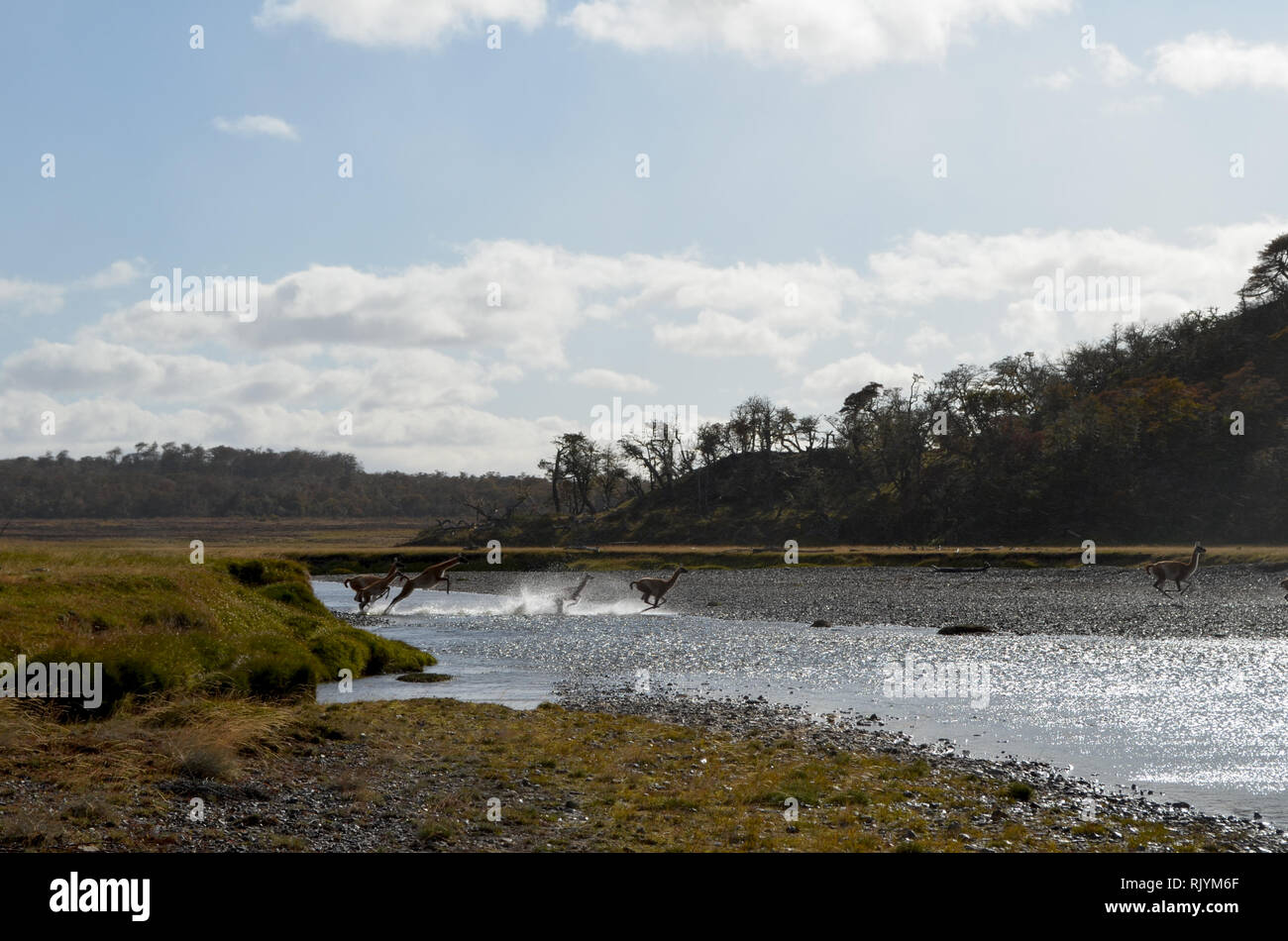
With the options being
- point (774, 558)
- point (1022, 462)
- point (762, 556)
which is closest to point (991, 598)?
point (774, 558)

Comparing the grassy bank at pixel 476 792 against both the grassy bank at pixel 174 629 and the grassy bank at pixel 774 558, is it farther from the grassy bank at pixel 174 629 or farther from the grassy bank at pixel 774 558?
the grassy bank at pixel 774 558

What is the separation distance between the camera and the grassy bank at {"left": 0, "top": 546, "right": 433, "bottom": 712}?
20391 mm

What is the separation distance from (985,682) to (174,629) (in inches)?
811

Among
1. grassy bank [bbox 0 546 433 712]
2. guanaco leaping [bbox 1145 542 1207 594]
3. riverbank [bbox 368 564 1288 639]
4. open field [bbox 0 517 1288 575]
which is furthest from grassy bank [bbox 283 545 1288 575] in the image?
grassy bank [bbox 0 546 433 712]

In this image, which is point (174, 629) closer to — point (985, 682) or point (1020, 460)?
point (985, 682)

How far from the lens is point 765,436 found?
505 feet

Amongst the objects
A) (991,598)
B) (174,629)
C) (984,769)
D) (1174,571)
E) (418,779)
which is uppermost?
(174,629)

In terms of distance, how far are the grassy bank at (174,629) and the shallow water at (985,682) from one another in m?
1.74

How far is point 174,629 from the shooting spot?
85.5ft

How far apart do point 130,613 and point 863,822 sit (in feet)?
65.8

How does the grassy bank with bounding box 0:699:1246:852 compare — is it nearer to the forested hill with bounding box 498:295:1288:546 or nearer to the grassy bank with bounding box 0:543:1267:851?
the grassy bank with bounding box 0:543:1267:851

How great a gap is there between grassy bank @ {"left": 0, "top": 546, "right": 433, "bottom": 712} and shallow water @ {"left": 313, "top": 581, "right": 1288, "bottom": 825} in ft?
5.71
